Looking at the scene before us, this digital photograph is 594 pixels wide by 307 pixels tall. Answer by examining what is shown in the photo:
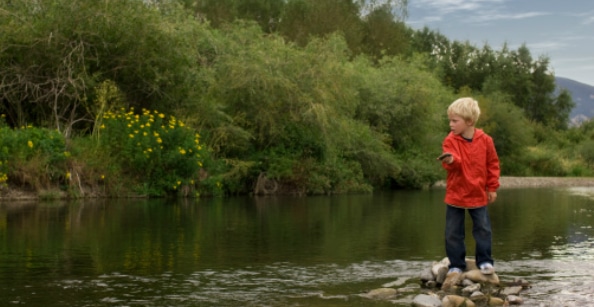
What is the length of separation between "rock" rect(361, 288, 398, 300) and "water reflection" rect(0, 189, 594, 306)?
0.12 m

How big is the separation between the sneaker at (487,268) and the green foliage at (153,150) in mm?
16767

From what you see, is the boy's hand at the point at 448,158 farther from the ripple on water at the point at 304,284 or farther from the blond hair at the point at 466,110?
the ripple on water at the point at 304,284

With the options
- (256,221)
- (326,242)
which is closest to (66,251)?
(326,242)

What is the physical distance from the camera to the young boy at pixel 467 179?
9.52 meters

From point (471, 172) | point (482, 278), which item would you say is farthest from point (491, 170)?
point (482, 278)

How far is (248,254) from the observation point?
12.0 metres

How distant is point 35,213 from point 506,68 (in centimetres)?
6951

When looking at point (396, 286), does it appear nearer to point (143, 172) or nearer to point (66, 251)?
point (66, 251)

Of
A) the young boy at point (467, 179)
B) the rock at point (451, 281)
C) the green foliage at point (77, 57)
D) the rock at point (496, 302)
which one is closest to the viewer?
the rock at point (496, 302)

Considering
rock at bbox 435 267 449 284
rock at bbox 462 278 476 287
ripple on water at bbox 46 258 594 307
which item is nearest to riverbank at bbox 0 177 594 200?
ripple on water at bbox 46 258 594 307

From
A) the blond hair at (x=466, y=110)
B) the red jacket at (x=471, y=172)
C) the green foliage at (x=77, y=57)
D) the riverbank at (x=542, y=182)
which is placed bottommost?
the riverbank at (x=542, y=182)

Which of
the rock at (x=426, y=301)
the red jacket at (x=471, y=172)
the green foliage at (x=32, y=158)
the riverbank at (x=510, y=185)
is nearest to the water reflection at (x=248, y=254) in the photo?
the rock at (x=426, y=301)

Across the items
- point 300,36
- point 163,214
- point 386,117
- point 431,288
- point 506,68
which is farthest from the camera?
point 506,68

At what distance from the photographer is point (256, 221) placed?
17812 mm
